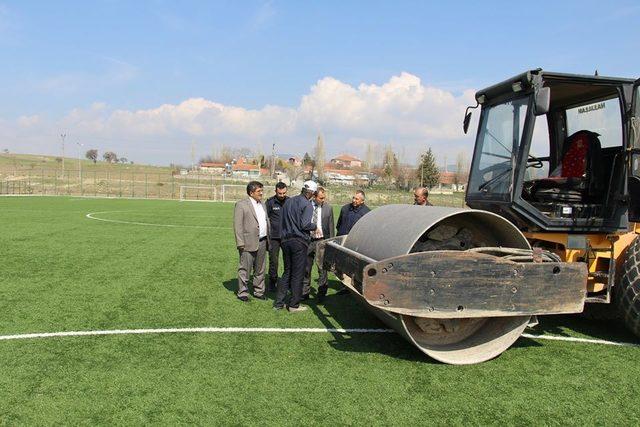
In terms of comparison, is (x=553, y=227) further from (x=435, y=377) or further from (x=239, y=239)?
(x=239, y=239)

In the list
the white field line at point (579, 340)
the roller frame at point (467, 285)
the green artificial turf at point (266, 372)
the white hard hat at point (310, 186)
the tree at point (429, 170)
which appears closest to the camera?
the green artificial turf at point (266, 372)

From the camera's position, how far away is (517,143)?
5.86m

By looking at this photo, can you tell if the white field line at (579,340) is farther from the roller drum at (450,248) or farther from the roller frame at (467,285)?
the roller frame at (467,285)

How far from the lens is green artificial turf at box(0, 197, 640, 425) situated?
3938 mm

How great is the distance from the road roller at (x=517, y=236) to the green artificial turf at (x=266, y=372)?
0.39 meters

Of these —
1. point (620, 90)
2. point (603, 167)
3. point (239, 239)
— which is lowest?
point (239, 239)

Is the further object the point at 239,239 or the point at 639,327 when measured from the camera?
the point at 239,239

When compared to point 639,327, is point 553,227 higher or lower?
higher

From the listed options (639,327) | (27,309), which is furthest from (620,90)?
(27,309)

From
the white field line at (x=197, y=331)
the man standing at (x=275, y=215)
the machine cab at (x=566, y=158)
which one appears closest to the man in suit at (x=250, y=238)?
the man standing at (x=275, y=215)

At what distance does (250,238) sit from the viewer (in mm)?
7793

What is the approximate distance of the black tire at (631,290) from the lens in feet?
17.3

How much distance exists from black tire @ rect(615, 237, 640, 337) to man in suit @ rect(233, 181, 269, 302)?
4.67 meters

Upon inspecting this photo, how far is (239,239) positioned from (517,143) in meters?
4.06
